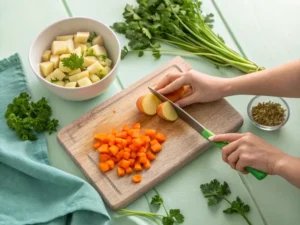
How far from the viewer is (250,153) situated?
1438mm

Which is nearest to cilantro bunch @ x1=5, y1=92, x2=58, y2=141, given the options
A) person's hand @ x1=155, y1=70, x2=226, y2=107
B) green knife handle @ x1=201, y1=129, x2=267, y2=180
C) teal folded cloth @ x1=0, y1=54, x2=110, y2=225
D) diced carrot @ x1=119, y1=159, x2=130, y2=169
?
teal folded cloth @ x1=0, y1=54, x2=110, y2=225

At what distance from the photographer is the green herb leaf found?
1611 millimetres

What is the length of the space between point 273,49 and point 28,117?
0.86m

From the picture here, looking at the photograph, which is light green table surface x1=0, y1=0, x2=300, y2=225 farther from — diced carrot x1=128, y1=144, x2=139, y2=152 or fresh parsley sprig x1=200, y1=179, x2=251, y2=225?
diced carrot x1=128, y1=144, x2=139, y2=152

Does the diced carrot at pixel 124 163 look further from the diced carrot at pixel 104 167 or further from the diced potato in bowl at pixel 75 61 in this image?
the diced potato in bowl at pixel 75 61


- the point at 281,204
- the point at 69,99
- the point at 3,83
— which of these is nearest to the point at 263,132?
the point at 281,204

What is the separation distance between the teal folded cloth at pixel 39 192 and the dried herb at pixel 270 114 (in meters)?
0.56

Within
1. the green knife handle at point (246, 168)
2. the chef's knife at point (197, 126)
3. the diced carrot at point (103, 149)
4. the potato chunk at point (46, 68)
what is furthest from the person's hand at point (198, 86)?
the potato chunk at point (46, 68)

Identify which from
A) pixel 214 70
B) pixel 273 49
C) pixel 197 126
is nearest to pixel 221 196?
pixel 197 126

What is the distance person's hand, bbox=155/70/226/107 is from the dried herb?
5.3 inches

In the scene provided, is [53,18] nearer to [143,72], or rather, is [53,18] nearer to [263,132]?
[143,72]

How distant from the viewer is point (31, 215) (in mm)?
1514

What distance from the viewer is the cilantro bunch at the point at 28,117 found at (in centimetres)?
162

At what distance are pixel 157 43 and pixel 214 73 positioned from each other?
23 cm
